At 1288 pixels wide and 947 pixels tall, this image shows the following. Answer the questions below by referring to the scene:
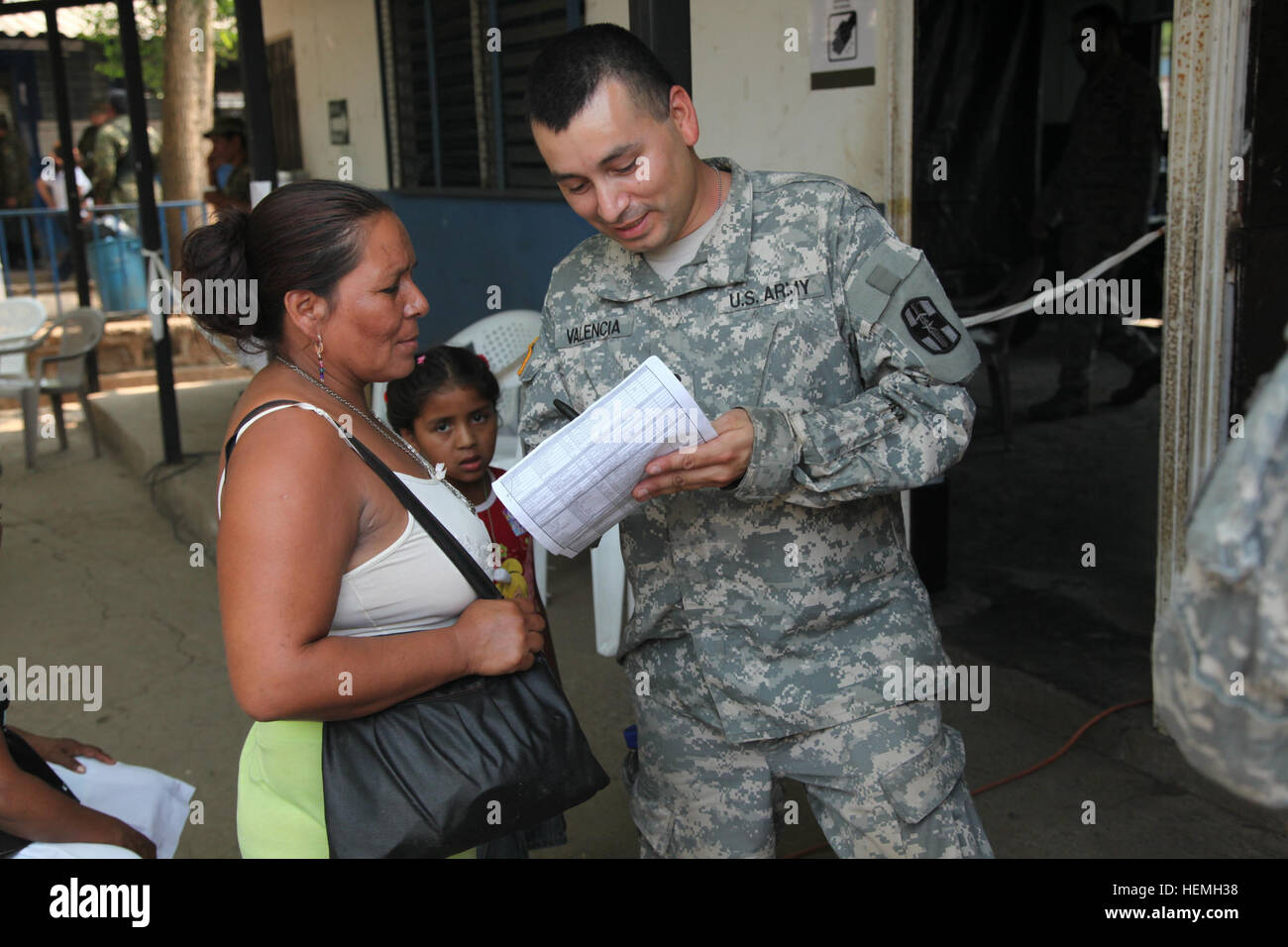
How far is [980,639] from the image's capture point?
400 centimetres

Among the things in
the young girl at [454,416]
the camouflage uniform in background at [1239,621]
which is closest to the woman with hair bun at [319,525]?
the camouflage uniform in background at [1239,621]

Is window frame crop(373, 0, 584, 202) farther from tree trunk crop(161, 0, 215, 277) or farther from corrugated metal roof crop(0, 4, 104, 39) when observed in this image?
corrugated metal roof crop(0, 4, 104, 39)

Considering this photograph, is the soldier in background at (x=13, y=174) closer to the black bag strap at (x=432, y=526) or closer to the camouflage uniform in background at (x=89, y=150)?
the camouflage uniform in background at (x=89, y=150)

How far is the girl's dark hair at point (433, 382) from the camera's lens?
3025 millimetres

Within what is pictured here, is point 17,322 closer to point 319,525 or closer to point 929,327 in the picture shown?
point 319,525

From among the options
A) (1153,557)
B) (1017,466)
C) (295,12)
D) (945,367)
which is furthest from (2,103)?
(945,367)

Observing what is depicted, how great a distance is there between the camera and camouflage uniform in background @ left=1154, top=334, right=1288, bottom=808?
89 centimetres

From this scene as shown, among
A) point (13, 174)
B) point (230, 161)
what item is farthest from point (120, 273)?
point (13, 174)

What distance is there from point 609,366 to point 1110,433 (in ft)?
17.0

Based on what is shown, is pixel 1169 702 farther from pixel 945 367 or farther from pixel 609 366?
pixel 609 366

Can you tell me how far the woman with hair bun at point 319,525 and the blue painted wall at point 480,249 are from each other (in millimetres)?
3750

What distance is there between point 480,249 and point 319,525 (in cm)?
556

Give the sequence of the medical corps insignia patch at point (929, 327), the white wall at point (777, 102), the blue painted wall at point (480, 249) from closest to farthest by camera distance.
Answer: the medical corps insignia patch at point (929, 327) → the white wall at point (777, 102) → the blue painted wall at point (480, 249)

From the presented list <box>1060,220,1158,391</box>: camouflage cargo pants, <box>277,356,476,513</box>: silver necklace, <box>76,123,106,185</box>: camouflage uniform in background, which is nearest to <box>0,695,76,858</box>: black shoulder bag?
<box>277,356,476,513</box>: silver necklace
